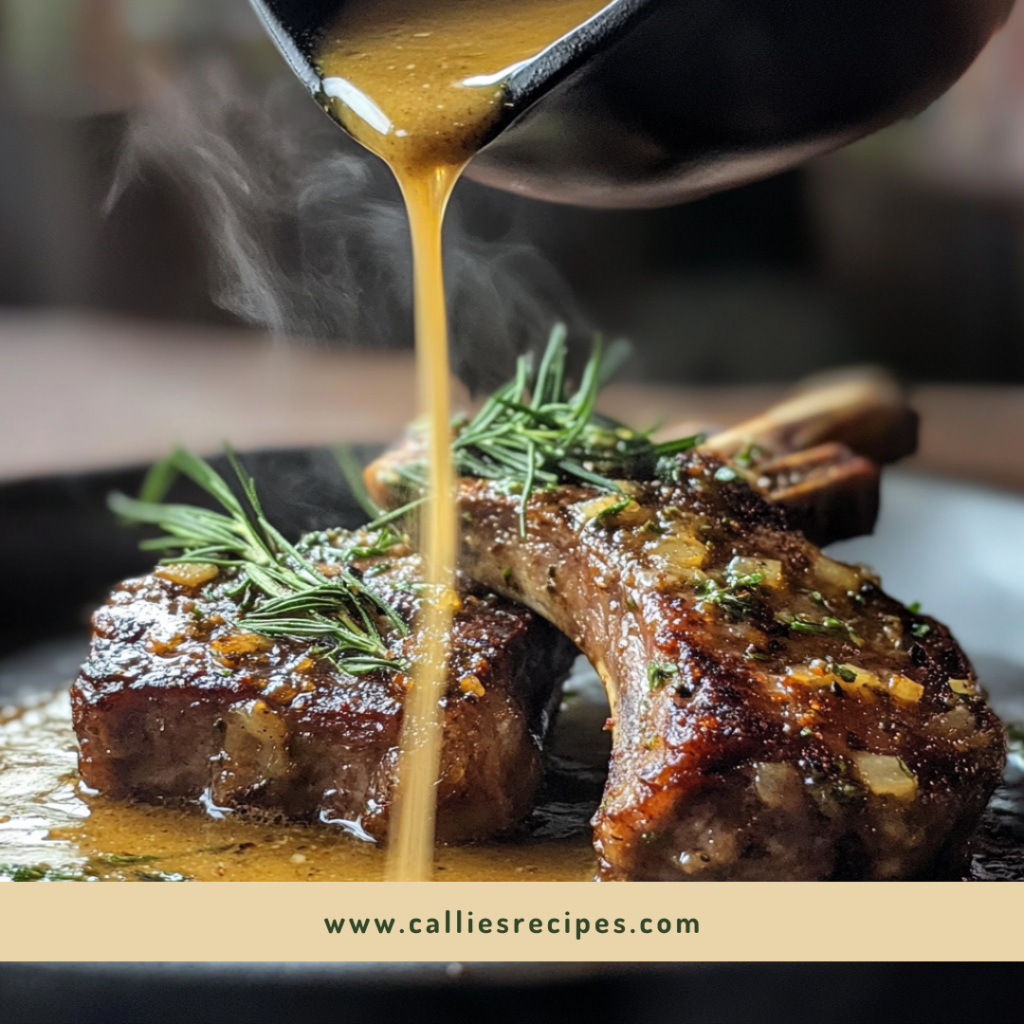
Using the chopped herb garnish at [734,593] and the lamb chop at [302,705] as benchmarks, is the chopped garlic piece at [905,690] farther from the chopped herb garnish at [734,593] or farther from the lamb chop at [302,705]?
the lamb chop at [302,705]

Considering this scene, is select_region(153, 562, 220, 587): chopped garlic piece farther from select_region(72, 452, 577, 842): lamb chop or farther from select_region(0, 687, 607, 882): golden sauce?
select_region(0, 687, 607, 882): golden sauce

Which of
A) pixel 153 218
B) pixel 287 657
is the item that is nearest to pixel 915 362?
pixel 153 218

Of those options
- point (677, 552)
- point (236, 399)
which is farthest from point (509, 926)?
point (236, 399)

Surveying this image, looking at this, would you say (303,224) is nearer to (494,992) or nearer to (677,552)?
(677,552)

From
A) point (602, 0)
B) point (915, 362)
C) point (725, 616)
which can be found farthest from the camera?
point (915, 362)

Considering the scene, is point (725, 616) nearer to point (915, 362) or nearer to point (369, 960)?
point (369, 960)
